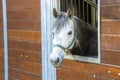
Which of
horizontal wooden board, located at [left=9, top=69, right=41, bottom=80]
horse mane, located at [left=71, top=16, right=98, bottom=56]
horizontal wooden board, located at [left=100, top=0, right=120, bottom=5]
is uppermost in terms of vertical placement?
horizontal wooden board, located at [left=100, top=0, right=120, bottom=5]

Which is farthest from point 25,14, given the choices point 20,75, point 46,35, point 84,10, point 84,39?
point 84,39

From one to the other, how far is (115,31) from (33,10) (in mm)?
1308

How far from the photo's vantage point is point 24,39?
404cm

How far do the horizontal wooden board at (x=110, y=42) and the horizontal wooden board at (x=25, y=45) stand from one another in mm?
1046

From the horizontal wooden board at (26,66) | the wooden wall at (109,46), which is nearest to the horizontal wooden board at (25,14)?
the horizontal wooden board at (26,66)

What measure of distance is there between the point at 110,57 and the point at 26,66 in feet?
4.65

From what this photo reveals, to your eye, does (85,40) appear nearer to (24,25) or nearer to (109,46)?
(109,46)

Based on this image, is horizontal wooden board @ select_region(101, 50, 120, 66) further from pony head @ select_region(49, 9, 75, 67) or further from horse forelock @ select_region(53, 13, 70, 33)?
horse forelock @ select_region(53, 13, 70, 33)

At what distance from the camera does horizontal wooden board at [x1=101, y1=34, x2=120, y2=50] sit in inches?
113

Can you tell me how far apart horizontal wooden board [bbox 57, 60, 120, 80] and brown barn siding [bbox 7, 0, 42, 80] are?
1.64 ft

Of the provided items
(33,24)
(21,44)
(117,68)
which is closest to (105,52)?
(117,68)

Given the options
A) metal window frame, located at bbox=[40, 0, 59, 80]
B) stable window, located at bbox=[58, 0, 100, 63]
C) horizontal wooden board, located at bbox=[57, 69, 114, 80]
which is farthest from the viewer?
metal window frame, located at bbox=[40, 0, 59, 80]

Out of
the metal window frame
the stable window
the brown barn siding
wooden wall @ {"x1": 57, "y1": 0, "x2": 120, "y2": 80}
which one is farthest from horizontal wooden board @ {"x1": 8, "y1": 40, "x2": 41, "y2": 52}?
wooden wall @ {"x1": 57, "y1": 0, "x2": 120, "y2": 80}

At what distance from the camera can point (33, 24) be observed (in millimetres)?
3867
